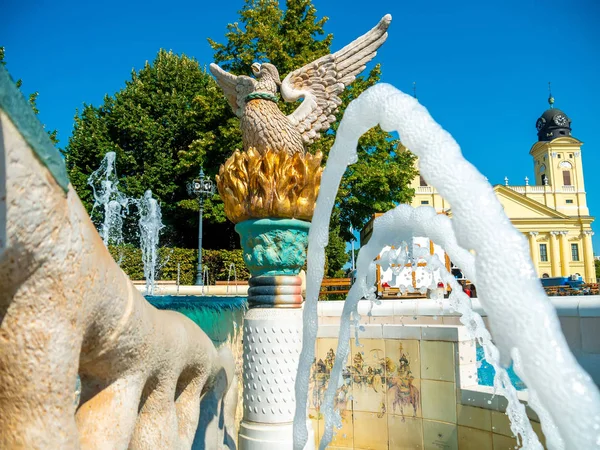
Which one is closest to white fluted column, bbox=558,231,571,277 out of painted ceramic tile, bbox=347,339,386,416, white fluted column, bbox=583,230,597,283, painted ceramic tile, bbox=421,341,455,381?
white fluted column, bbox=583,230,597,283

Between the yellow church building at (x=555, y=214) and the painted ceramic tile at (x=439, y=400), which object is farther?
the yellow church building at (x=555, y=214)

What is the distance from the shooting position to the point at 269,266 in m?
3.52

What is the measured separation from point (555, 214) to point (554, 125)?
652 inches

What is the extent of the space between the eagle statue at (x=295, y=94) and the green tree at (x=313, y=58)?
10896mm

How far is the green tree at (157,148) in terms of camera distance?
1703cm

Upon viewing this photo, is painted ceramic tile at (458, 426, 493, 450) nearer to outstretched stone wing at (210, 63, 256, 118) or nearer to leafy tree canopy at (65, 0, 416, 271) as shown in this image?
outstretched stone wing at (210, 63, 256, 118)

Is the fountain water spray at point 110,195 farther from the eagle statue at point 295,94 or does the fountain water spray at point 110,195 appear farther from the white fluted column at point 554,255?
the white fluted column at point 554,255

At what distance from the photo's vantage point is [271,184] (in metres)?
3.39

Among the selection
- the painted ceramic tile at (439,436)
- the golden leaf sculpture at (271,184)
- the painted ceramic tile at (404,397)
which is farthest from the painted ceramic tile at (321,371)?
the golden leaf sculpture at (271,184)

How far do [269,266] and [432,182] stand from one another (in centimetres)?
214

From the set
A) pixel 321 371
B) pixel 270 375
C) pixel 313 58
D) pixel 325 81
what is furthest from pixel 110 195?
pixel 270 375

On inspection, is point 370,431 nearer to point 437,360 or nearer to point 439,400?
point 439,400

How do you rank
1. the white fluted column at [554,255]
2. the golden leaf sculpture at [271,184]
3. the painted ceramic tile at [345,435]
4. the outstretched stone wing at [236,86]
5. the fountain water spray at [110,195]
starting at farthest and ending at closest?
1. the white fluted column at [554,255]
2. the fountain water spray at [110,195]
3. the painted ceramic tile at [345,435]
4. the outstretched stone wing at [236,86]
5. the golden leaf sculpture at [271,184]

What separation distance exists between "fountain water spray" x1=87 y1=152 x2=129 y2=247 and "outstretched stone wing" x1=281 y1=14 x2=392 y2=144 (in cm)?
1467
